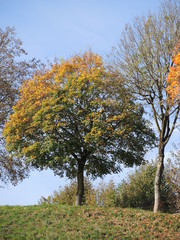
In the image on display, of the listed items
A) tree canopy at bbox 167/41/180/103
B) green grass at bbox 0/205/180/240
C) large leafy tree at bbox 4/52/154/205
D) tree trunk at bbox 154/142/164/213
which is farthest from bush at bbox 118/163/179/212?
tree canopy at bbox 167/41/180/103

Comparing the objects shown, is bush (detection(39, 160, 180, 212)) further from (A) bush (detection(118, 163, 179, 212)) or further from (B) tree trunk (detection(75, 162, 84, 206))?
(B) tree trunk (detection(75, 162, 84, 206))

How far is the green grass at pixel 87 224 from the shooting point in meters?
15.6

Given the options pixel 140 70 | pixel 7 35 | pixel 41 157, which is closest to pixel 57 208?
pixel 41 157

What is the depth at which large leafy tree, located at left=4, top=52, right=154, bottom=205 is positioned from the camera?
21344 mm

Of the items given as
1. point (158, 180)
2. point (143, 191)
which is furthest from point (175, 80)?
point (143, 191)

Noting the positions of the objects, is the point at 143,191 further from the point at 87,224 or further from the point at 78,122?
the point at 87,224

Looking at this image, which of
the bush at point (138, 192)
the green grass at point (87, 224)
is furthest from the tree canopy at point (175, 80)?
the bush at point (138, 192)

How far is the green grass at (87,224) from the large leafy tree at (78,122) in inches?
159

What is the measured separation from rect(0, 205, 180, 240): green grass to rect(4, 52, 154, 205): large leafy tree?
13.3ft

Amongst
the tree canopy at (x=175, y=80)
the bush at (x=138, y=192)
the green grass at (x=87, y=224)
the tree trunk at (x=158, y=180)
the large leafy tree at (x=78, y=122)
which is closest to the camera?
the green grass at (x=87, y=224)

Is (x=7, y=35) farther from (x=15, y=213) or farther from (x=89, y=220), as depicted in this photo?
(x=89, y=220)

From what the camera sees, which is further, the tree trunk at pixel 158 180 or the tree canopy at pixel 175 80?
the tree trunk at pixel 158 180

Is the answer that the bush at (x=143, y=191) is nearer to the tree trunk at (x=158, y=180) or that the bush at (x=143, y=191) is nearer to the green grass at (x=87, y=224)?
the tree trunk at (x=158, y=180)

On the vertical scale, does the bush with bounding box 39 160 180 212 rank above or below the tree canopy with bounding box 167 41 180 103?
below
